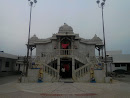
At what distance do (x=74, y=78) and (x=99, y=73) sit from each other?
10.3 ft

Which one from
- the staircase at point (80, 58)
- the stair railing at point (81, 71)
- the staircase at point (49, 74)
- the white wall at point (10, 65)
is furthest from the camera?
the white wall at point (10, 65)

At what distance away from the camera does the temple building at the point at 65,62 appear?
11.8m

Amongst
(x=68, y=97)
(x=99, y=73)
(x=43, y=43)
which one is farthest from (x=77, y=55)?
(x=68, y=97)

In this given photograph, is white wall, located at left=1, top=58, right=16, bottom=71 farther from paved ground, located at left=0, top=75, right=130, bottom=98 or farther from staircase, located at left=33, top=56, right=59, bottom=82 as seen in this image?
paved ground, located at left=0, top=75, right=130, bottom=98

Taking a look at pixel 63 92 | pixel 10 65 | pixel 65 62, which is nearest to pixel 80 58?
pixel 65 62

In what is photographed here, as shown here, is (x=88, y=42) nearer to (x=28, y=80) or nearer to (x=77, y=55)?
(x=77, y=55)

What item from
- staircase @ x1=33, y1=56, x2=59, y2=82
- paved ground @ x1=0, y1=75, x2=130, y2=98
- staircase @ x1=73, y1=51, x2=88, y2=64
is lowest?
paved ground @ x1=0, y1=75, x2=130, y2=98

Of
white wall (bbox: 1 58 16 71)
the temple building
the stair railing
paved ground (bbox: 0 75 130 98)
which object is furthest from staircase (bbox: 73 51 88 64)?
white wall (bbox: 1 58 16 71)

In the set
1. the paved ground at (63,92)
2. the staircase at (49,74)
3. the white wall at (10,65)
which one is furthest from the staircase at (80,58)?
the white wall at (10,65)

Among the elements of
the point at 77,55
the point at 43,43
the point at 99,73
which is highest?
the point at 43,43

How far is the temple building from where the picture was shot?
11.8m

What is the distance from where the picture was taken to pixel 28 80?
11680 millimetres

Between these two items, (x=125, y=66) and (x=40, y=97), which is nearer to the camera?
(x=40, y=97)

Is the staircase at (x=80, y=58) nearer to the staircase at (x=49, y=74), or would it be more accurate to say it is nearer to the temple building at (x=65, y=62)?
the temple building at (x=65, y=62)
